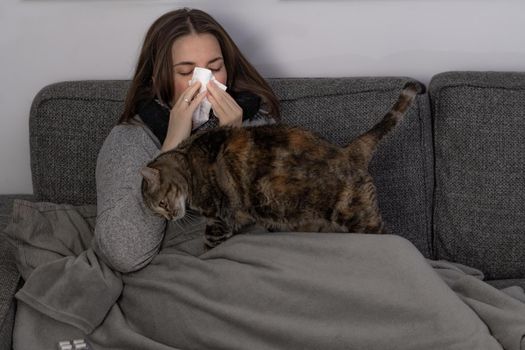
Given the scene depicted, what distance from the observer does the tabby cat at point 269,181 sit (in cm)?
152

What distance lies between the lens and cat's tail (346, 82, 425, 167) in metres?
1.57

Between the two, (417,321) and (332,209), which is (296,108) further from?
(417,321)

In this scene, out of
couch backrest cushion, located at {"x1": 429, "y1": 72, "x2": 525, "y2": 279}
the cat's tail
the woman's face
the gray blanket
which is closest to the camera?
the gray blanket

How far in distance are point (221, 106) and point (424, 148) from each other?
0.60 m

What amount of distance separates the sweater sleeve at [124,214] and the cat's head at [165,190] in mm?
37

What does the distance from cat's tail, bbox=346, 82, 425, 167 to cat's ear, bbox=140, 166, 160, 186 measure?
1.47ft

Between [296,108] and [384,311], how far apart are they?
695 mm

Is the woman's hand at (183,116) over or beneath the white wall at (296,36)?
beneath

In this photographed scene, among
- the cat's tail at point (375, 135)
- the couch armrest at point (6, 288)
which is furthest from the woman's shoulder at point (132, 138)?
the cat's tail at point (375, 135)

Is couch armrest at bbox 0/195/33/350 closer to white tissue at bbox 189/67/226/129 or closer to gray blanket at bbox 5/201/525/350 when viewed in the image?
gray blanket at bbox 5/201/525/350

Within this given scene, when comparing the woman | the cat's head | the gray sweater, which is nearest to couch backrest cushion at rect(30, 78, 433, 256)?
the woman

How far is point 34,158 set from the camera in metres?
1.90

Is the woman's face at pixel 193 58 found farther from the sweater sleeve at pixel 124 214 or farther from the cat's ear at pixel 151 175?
the cat's ear at pixel 151 175

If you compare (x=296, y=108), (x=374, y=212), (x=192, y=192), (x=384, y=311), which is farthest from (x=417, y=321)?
(x=296, y=108)
